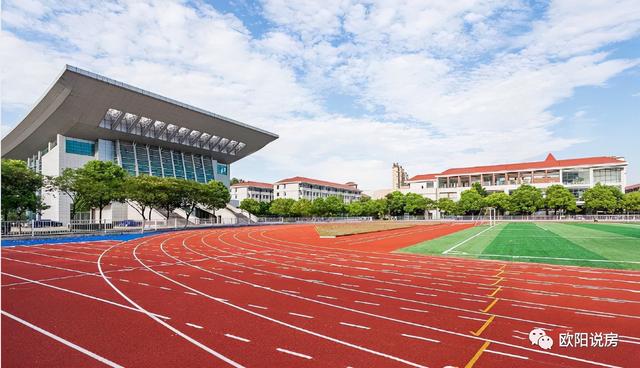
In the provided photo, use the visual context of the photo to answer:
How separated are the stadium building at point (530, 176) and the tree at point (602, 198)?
5.70 meters

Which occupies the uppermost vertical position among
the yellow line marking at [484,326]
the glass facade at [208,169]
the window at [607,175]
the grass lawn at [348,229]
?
the glass facade at [208,169]

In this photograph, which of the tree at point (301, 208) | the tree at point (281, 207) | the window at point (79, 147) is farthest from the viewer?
the tree at point (301, 208)

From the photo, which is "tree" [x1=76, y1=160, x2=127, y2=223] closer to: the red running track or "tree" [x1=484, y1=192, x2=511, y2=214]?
the red running track

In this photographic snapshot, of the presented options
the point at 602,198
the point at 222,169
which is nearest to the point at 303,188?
the point at 222,169

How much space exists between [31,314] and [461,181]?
334ft

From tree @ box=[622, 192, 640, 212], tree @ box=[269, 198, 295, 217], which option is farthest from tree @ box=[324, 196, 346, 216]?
tree @ box=[622, 192, 640, 212]

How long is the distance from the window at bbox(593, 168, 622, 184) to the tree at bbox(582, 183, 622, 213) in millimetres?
5086

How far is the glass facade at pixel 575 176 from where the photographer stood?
83.9 m

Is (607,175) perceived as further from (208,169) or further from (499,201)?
(208,169)

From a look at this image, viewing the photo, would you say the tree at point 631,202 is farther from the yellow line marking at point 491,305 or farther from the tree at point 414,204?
the yellow line marking at point 491,305

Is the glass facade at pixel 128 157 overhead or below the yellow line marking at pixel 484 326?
overhead

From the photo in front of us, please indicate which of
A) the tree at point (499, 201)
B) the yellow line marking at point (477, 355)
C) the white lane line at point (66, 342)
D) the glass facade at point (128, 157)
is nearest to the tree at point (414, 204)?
the tree at point (499, 201)

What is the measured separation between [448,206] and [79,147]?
75.2 metres

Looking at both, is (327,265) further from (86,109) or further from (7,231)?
(86,109)
